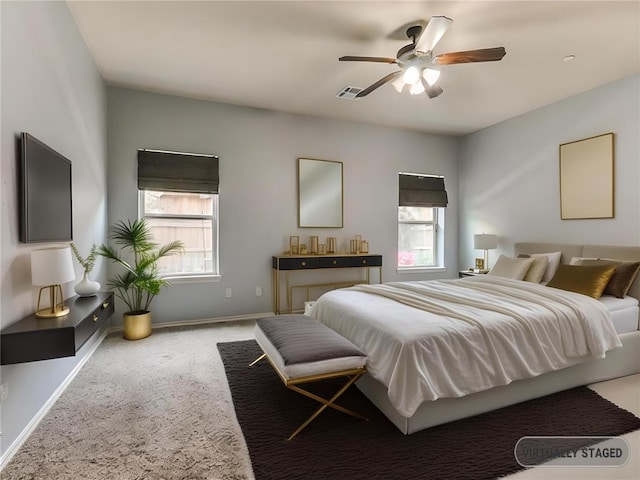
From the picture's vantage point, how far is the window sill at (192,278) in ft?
13.1

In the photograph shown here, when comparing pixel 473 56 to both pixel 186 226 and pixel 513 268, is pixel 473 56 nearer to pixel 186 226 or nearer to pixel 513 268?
pixel 513 268

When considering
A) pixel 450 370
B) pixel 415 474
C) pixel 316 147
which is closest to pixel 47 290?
pixel 415 474

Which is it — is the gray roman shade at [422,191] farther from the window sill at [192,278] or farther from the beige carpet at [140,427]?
the beige carpet at [140,427]

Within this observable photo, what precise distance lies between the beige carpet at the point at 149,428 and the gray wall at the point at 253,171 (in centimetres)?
137

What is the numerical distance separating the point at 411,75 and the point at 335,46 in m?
0.76

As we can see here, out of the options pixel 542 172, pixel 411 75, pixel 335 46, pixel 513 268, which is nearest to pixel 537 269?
pixel 513 268


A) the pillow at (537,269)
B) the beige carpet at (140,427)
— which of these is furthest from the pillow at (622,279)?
the beige carpet at (140,427)

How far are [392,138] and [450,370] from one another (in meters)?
4.08

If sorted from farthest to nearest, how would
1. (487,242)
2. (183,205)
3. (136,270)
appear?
(487,242) → (183,205) → (136,270)

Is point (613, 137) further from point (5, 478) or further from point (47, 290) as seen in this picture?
point (5, 478)

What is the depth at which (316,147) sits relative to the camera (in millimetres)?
4699

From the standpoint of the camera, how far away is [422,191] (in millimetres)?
5383

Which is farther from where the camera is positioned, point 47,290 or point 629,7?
point 629,7

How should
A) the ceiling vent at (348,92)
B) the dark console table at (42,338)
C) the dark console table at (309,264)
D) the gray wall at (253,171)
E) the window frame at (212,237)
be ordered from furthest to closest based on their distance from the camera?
1. the dark console table at (309,264)
2. the window frame at (212,237)
3. the gray wall at (253,171)
4. the ceiling vent at (348,92)
5. the dark console table at (42,338)
